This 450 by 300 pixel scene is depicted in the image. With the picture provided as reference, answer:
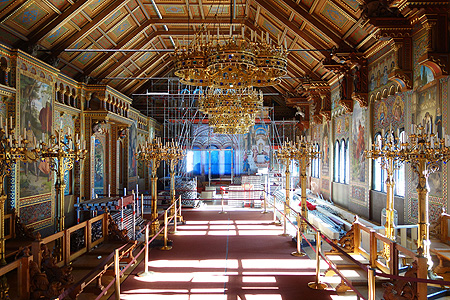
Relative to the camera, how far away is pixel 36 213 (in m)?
10.9

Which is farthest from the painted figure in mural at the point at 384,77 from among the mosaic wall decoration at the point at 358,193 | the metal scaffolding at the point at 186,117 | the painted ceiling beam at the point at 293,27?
the metal scaffolding at the point at 186,117

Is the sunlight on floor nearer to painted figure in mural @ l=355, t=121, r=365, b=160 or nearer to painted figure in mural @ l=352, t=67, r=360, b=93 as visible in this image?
painted figure in mural @ l=355, t=121, r=365, b=160

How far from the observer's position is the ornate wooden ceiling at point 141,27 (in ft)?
34.6

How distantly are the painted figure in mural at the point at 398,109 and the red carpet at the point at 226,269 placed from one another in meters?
5.04

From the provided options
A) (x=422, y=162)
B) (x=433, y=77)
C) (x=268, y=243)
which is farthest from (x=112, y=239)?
(x=433, y=77)

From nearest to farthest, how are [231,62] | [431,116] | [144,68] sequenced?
[231,62] < [431,116] < [144,68]

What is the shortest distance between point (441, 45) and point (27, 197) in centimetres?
1191

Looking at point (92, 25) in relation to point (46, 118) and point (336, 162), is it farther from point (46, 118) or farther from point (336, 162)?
point (336, 162)

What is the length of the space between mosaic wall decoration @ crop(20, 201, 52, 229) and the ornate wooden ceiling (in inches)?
194

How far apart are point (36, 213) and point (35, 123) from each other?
2.86 m

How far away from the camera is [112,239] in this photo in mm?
9078

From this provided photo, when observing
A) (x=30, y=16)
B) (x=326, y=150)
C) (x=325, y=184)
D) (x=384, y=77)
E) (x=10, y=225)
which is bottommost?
(x=10, y=225)

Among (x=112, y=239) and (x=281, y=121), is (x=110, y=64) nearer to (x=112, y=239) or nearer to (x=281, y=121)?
(x=112, y=239)

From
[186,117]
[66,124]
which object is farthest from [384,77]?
[186,117]
